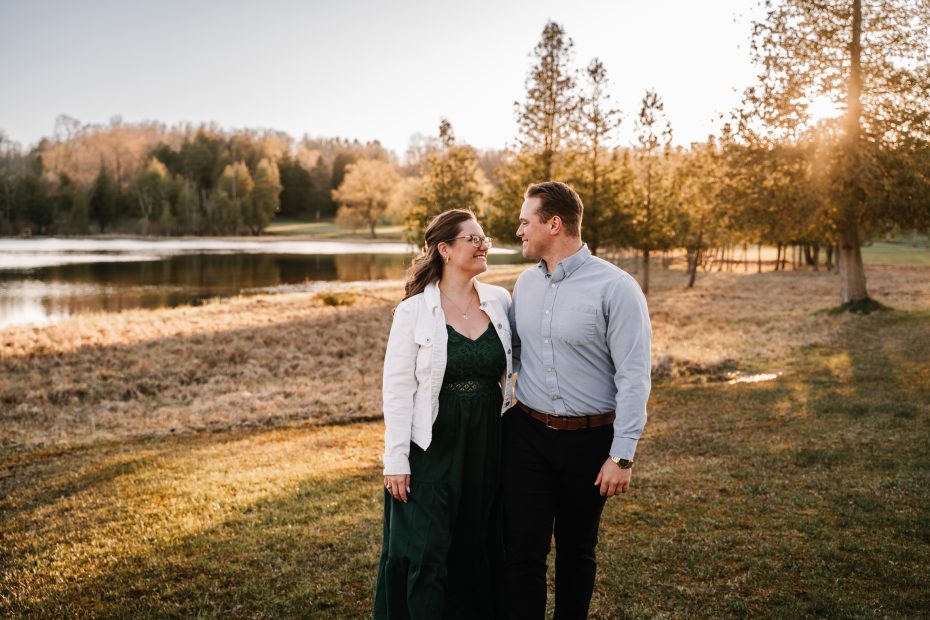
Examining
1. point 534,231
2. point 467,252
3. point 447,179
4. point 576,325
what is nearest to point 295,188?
point 447,179

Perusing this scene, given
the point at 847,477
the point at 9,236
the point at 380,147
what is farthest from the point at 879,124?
the point at 380,147

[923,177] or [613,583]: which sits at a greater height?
[923,177]

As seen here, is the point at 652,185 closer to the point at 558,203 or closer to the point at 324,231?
the point at 558,203

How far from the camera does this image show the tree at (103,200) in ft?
289

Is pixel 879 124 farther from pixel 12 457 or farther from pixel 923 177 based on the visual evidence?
pixel 12 457

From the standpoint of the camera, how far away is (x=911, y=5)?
61.2ft

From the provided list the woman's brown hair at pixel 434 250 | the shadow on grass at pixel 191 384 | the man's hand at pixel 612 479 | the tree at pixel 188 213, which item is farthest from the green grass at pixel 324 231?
the man's hand at pixel 612 479

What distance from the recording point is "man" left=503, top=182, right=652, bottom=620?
3387 mm

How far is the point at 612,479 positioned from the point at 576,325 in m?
0.80

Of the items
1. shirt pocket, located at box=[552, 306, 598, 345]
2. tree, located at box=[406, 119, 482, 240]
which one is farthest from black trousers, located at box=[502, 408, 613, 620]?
tree, located at box=[406, 119, 482, 240]

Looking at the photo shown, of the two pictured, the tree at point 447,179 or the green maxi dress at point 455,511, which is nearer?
the green maxi dress at point 455,511

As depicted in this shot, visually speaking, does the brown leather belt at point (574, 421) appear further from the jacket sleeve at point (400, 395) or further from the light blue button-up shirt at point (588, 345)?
the jacket sleeve at point (400, 395)

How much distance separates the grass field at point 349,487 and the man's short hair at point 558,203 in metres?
2.59

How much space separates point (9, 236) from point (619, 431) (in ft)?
321
